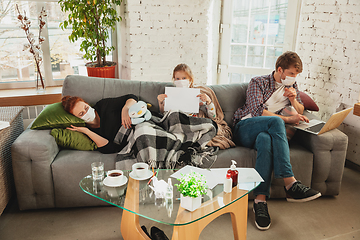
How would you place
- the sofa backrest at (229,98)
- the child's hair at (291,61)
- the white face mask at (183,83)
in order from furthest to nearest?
the sofa backrest at (229,98)
the white face mask at (183,83)
the child's hair at (291,61)

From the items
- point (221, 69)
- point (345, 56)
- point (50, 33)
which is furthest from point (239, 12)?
point (50, 33)

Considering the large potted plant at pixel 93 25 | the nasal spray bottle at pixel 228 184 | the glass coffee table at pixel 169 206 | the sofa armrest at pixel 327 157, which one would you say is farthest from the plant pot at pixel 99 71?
the nasal spray bottle at pixel 228 184

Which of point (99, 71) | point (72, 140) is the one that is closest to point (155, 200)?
point (72, 140)

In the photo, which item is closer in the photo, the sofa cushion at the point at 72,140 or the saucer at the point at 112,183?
the saucer at the point at 112,183

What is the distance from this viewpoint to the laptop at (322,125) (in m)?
2.05

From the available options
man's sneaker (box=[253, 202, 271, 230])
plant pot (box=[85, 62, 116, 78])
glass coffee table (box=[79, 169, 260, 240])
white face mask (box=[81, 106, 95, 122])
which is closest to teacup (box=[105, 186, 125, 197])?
glass coffee table (box=[79, 169, 260, 240])

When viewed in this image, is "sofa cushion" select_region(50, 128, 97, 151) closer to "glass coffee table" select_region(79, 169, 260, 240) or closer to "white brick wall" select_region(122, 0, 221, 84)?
"glass coffee table" select_region(79, 169, 260, 240)

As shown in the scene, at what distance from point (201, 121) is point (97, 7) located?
1742mm

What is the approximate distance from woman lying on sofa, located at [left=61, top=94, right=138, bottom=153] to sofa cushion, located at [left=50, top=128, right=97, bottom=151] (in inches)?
1.3

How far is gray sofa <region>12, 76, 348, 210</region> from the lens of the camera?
189 centimetres

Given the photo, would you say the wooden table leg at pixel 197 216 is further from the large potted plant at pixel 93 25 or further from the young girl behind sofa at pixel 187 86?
the large potted plant at pixel 93 25

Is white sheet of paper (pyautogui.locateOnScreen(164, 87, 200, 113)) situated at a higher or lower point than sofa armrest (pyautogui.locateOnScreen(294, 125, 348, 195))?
higher

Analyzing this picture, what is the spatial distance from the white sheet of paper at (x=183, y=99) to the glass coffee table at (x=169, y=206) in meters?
0.71

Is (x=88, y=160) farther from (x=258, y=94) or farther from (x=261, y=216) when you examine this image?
(x=258, y=94)
